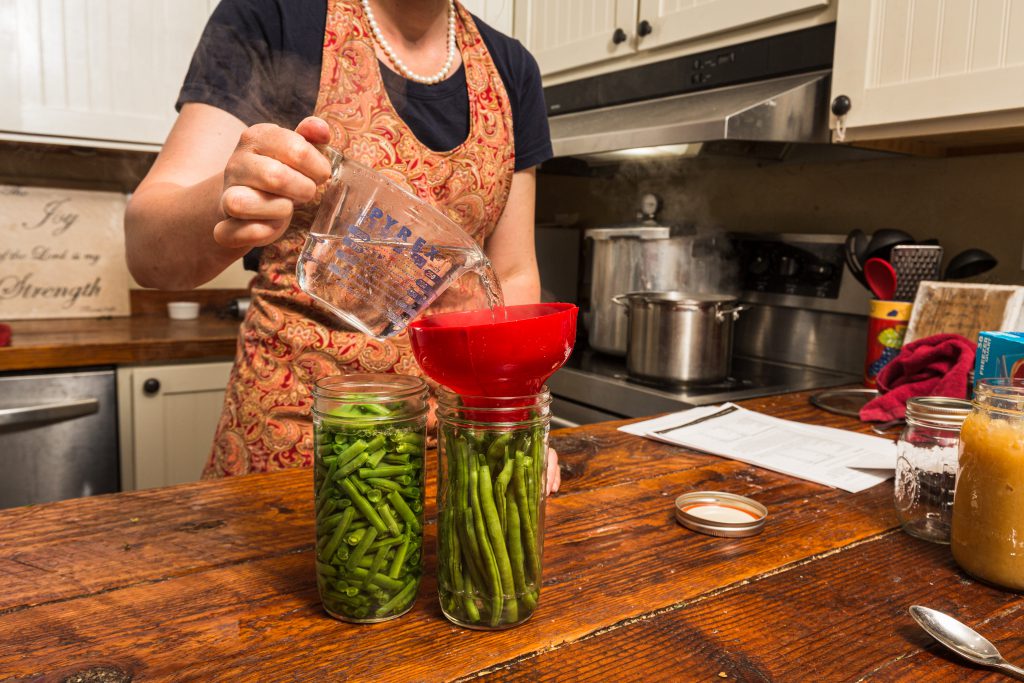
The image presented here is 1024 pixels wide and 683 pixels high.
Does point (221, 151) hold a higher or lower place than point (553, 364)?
higher

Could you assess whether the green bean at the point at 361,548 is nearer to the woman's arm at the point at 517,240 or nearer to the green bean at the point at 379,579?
the green bean at the point at 379,579

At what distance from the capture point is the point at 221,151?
0.92 m

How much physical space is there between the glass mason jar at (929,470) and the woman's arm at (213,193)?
2.15ft

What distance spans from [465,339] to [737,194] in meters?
1.91

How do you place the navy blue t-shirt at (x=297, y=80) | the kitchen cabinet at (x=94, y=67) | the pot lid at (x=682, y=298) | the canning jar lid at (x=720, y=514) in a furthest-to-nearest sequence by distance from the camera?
the kitchen cabinet at (x=94, y=67) < the pot lid at (x=682, y=298) < the navy blue t-shirt at (x=297, y=80) < the canning jar lid at (x=720, y=514)

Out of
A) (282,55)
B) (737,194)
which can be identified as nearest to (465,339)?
(282,55)

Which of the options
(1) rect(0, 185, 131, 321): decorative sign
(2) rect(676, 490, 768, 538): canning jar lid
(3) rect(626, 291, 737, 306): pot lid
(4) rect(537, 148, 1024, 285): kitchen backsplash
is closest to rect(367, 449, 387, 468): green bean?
(2) rect(676, 490, 768, 538): canning jar lid

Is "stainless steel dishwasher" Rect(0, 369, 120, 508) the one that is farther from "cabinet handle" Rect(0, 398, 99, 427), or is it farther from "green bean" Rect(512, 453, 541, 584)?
"green bean" Rect(512, 453, 541, 584)

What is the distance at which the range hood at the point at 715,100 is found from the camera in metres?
1.62

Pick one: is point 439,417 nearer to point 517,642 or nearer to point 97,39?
point 517,642

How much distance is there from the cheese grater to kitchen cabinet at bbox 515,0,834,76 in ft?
1.78

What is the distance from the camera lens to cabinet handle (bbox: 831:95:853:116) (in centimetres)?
157

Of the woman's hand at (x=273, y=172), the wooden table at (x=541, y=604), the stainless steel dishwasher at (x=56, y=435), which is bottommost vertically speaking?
the stainless steel dishwasher at (x=56, y=435)

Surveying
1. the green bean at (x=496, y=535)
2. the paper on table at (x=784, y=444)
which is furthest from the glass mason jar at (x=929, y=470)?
the green bean at (x=496, y=535)
